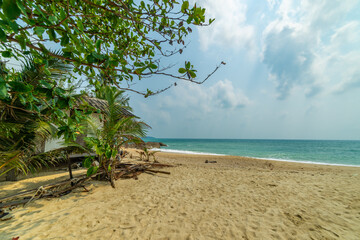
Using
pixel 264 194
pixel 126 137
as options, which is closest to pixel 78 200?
pixel 126 137

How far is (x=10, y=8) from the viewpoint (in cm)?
77

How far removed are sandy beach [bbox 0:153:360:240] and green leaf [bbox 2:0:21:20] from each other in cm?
293

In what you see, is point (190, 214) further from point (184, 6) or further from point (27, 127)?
point (27, 127)

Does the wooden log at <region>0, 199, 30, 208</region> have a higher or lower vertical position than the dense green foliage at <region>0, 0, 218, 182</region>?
lower

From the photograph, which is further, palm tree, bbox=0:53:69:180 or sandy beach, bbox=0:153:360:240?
palm tree, bbox=0:53:69:180

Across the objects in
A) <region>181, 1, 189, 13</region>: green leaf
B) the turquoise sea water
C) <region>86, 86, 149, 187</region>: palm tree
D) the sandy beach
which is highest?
<region>181, 1, 189, 13</region>: green leaf

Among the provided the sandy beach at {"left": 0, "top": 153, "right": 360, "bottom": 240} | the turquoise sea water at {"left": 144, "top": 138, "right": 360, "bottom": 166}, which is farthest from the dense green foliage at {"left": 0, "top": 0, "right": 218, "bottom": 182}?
the turquoise sea water at {"left": 144, "top": 138, "right": 360, "bottom": 166}

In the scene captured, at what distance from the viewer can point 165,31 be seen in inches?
83.8

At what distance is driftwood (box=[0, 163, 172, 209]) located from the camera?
133 inches

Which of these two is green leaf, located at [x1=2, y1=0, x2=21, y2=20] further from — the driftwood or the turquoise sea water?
the turquoise sea water

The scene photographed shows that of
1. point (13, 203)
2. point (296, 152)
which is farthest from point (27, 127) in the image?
point (296, 152)

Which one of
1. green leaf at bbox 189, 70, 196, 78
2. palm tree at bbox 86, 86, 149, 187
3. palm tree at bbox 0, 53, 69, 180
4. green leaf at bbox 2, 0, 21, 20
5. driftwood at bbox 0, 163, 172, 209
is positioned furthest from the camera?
palm tree at bbox 86, 86, 149, 187

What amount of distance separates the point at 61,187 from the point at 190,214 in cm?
376

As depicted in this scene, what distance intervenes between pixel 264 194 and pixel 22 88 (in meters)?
5.17
